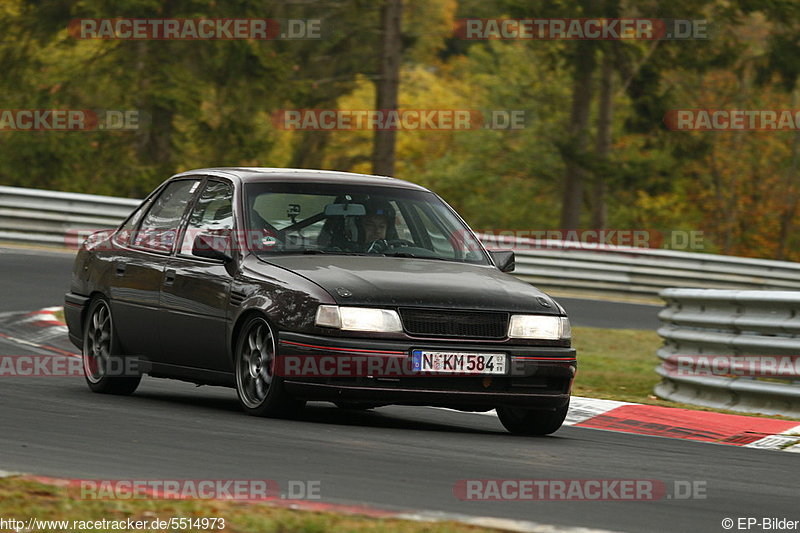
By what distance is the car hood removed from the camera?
8586 mm

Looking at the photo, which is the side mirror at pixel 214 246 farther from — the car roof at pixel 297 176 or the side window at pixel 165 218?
the side window at pixel 165 218

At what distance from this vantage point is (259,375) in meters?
8.91

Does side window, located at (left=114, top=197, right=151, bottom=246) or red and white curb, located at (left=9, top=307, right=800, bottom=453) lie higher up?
side window, located at (left=114, top=197, right=151, bottom=246)

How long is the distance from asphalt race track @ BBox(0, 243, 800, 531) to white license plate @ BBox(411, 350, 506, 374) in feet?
1.27

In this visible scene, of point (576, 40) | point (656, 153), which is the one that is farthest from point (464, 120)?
point (576, 40)

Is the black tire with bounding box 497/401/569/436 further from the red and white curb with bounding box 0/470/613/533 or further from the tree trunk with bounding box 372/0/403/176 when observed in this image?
the tree trunk with bounding box 372/0/403/176

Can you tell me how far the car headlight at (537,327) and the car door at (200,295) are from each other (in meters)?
1.73

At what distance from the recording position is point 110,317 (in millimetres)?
10531

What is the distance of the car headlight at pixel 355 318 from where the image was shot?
27.8 ft

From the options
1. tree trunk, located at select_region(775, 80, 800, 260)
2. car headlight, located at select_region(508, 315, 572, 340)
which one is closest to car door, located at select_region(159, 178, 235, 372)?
car headlight, located at select_region(508, 315, 572, 340)

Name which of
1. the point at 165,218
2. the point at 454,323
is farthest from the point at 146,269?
the point at 454,323

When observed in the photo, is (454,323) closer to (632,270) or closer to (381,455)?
(381,455)

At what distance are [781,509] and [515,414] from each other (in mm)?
3090

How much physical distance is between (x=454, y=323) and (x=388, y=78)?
1612 cm
